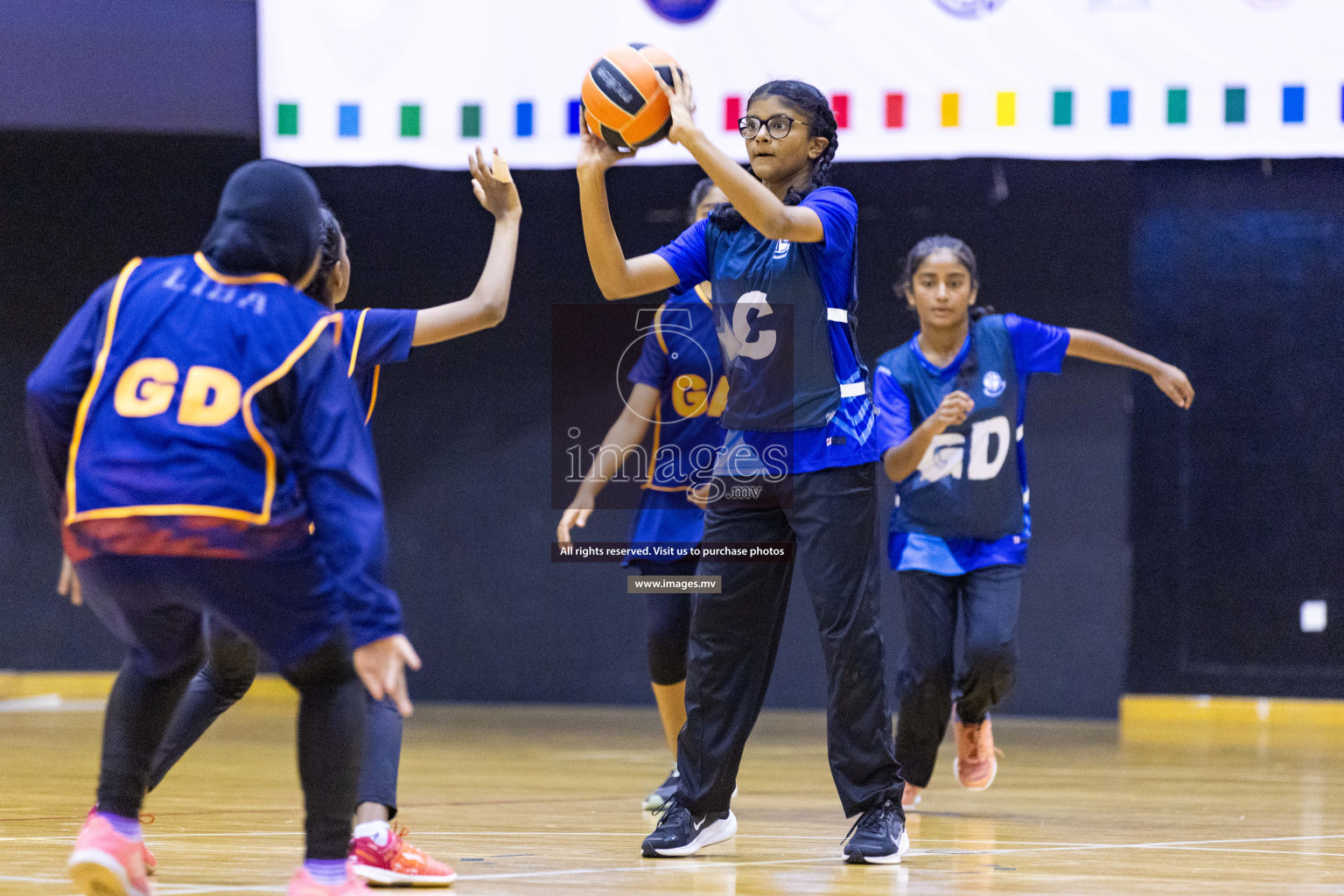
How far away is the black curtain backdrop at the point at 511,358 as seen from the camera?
805cm

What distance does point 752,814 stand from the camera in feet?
14.0

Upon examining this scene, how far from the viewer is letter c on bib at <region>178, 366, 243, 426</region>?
7.38 ft

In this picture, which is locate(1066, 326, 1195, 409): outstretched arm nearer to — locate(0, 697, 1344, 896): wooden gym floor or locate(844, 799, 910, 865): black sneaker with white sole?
locate(0, 697, 1344, 896): wooden gym floor

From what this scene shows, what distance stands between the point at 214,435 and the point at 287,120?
4.78 metres

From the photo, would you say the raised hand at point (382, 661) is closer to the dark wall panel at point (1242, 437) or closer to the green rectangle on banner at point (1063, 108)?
the green rectangle on banner at point (1063, 108)

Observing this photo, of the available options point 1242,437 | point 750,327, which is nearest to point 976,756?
point 750,327

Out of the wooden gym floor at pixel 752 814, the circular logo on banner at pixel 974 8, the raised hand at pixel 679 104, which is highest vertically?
the circular logo on banner at pixel 974 8

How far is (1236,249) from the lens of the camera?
799 cm

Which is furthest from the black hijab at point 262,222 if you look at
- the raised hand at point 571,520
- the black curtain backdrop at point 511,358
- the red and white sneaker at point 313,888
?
the black curtain backdrop at point 511,358

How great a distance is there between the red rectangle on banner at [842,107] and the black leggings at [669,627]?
2770 mm

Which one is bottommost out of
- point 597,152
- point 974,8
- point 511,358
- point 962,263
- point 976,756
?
point 976,756

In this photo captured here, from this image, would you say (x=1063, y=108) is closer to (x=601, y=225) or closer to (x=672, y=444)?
(x=672, y=444)

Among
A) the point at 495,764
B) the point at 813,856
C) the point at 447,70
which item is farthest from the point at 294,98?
the point at 813,856

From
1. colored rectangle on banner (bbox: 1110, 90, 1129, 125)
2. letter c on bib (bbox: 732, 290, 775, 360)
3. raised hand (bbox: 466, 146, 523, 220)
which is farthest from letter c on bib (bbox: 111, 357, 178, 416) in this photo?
colored rectangle on banner (bbox: 1110, 90, 1129, 125)
